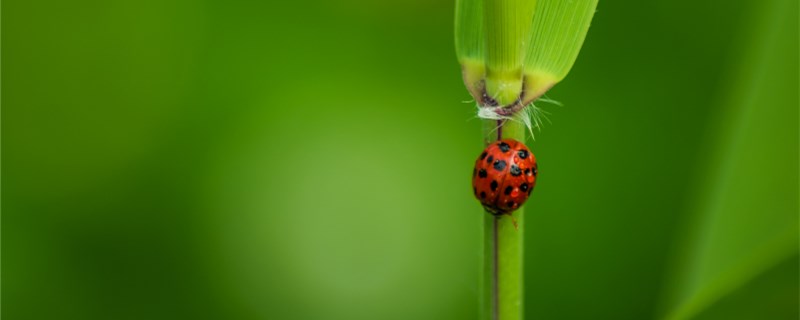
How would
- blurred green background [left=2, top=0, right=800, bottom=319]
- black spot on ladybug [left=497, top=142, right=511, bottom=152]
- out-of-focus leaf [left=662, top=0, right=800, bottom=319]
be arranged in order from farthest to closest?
blurred green background [left=2, top=0, right=800, bottom=319] → black spot on ladybug [left=497, top=142, right=511, bottom=152] → out-of-focus leaf [left=662, top=0, right=800, bottom=319]

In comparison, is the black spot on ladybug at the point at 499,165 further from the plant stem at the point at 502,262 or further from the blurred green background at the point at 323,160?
the blurred green background at the point at 323,160

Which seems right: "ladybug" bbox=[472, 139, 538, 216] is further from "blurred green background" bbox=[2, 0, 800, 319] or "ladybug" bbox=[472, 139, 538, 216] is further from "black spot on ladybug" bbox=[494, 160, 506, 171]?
"blurred green background" bbox=[2, 0, 800, 319]

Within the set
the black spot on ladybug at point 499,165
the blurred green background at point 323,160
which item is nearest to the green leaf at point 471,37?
the black spot on ladybug at point 499,165

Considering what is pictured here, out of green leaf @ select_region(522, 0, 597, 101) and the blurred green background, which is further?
the blurred green background

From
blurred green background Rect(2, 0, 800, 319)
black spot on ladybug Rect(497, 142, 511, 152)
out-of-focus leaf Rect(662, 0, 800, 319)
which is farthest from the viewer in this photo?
blurred green background Rect(2, 0, 800, 319)

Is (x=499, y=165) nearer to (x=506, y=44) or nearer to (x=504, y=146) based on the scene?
(x=504, y=146)

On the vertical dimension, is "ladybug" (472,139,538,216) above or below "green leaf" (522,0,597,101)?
below

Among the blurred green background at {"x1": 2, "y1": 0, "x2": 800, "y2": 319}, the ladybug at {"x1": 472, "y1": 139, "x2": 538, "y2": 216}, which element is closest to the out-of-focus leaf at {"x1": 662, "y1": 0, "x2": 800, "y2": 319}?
the blurred green background at {"x1": 2, "y1": 0, "x2": 800, "y2": 319}

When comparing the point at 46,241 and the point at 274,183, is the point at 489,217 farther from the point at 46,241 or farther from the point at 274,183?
the point at 46,241

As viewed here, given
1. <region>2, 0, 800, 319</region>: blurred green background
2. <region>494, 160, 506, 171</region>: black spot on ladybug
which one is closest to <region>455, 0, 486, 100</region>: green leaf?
<region>494, 160, 506, 171</region>: black spot on ladybug
